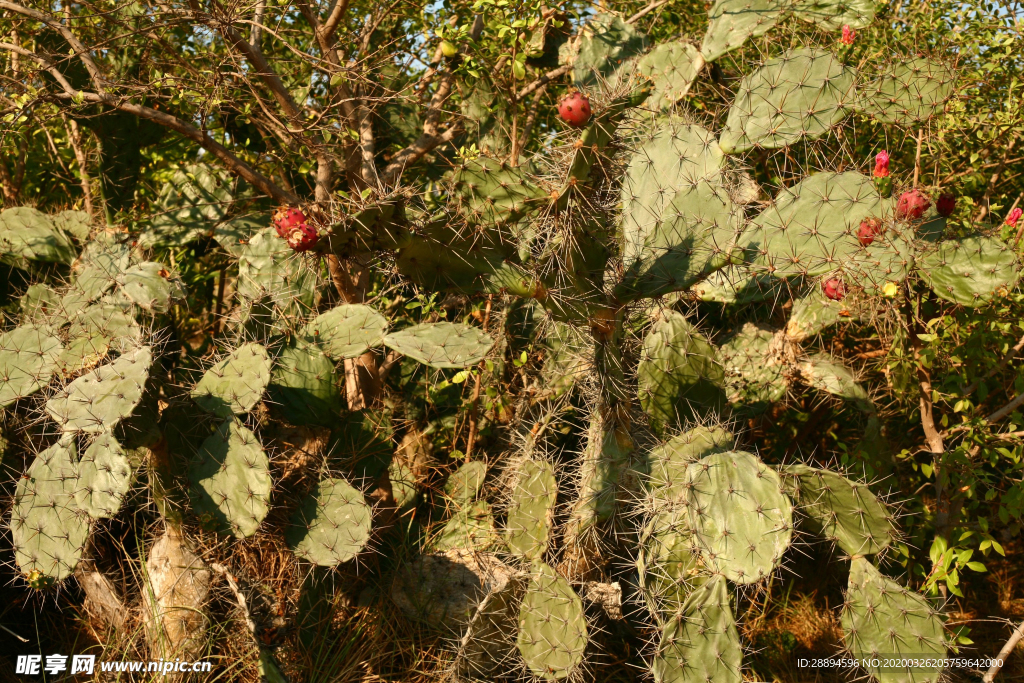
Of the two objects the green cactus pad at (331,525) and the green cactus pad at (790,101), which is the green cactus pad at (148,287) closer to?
the green cactus pad at (331,525)

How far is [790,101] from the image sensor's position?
255 cm

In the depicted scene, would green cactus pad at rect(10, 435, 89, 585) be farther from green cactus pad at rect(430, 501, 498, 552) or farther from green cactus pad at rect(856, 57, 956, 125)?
green cactus pad at rect(856, 57, 956, 125)

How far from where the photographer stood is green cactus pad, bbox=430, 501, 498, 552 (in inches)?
109

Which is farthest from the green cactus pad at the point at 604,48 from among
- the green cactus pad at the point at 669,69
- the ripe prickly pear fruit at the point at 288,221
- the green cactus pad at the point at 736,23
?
the ripe prickly pear fruit at the point at 288,221

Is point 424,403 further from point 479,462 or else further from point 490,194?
point 490,194

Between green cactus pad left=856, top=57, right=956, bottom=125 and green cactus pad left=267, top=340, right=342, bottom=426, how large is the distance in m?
2.00

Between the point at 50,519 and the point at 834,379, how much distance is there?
2566 mm

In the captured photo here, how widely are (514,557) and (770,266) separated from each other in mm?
1209

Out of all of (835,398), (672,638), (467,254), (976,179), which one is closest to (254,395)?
(467,254)

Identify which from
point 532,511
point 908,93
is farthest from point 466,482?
point 908,93

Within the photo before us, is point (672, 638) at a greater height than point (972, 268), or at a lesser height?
lesser

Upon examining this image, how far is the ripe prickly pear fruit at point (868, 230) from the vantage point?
227 cm

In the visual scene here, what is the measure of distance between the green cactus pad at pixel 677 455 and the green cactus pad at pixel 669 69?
1.26m

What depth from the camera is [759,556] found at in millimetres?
1983
